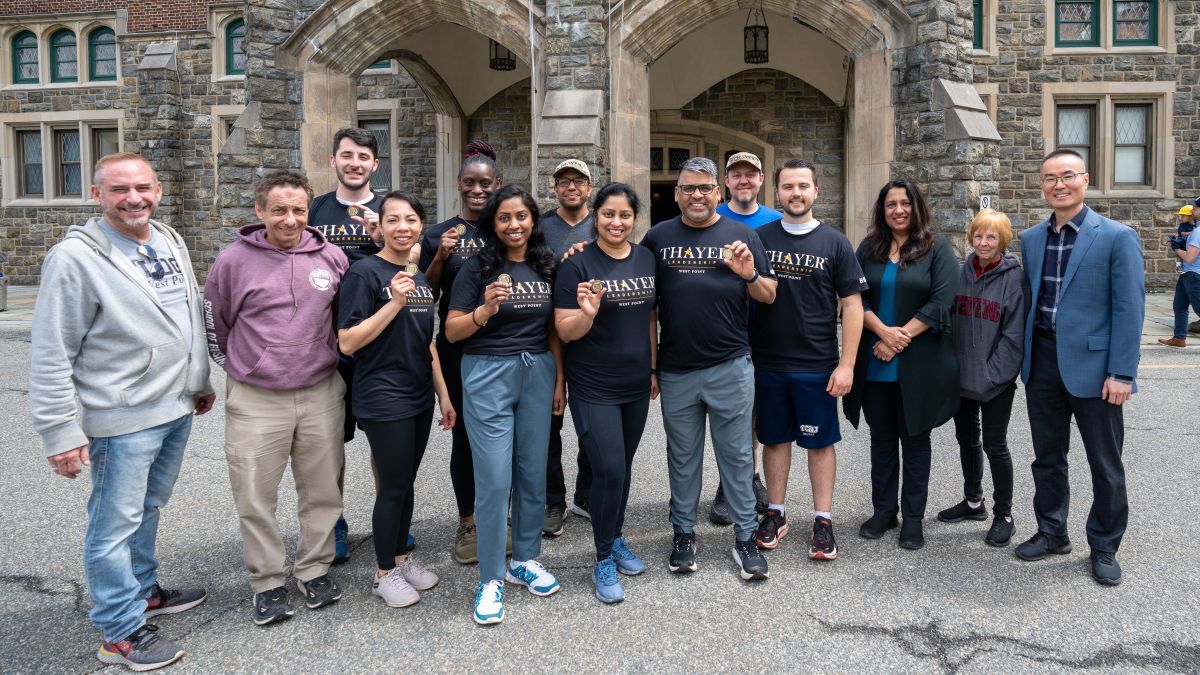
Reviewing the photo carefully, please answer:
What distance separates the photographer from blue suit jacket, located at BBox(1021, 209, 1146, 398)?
3514 mm

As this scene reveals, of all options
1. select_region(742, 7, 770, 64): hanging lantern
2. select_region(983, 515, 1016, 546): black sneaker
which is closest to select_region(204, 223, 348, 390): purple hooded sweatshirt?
select_region(983, 515, 1016, 546): black sneaker

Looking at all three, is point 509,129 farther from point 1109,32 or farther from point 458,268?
point 458,268

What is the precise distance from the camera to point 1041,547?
3.78m

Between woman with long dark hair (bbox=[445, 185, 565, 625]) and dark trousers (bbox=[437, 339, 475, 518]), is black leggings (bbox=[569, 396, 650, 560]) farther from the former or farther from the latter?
dark trousers (bbox=[437, 339, 475, 518])

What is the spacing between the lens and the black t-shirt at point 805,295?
12.3 feet

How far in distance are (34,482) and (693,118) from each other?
40.0 feet

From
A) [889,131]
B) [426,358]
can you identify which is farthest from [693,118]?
[426,358]

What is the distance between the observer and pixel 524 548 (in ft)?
11.5

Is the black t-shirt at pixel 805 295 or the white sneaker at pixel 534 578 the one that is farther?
the black t-shirt at pixel 805 295

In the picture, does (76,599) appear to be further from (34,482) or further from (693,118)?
(693,118)

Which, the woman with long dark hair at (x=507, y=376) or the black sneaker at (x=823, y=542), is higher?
the woman with long dark hair at (x=507, y=376)

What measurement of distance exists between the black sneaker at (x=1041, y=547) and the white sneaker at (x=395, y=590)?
8.66 ft

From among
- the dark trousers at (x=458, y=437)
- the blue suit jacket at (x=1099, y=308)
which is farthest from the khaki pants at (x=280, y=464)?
the blue suit jacket at (x=1099, y=308)

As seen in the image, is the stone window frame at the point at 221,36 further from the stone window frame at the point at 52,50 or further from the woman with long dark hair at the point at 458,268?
the woman with long dark hair at the point at 458,268
